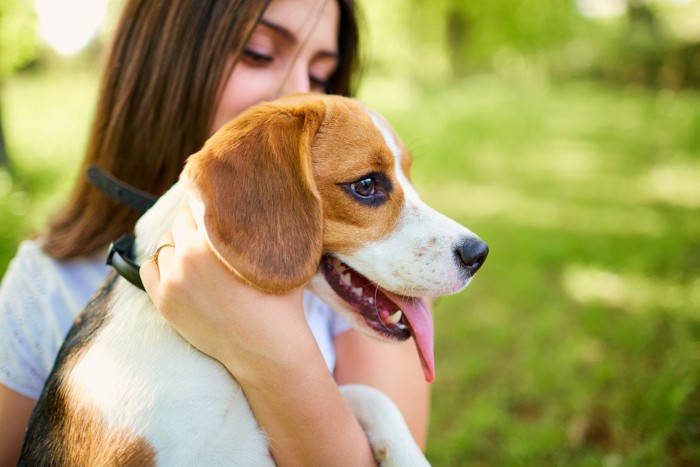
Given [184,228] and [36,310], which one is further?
[36,310]

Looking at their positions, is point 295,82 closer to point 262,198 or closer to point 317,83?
point 317,83

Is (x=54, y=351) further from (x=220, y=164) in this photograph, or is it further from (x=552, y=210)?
(x=552, y=210)

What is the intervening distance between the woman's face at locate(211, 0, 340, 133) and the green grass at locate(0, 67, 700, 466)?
30.5 inches

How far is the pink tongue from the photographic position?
1.90m

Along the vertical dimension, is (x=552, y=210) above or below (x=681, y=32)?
below

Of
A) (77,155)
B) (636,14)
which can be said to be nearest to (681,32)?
(636,14)

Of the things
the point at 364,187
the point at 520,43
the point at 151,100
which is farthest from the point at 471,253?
the point at 520,43

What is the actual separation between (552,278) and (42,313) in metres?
4.71

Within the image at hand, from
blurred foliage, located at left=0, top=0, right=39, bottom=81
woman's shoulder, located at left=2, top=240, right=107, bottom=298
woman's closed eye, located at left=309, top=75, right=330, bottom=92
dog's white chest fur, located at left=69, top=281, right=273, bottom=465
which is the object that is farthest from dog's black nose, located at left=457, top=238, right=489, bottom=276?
blurred foliage, located at left=0, top=0, right=39, bottom=81

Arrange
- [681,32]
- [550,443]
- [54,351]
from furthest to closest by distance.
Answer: [681,32] → [550,443] → [54,351]

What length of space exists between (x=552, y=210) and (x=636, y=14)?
31501 millimetres

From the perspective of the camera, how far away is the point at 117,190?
6.93 feet

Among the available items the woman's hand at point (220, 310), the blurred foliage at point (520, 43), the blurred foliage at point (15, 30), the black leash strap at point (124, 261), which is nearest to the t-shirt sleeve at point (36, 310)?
the black leash strap at point (124, 261)

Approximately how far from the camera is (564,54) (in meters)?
28.6
